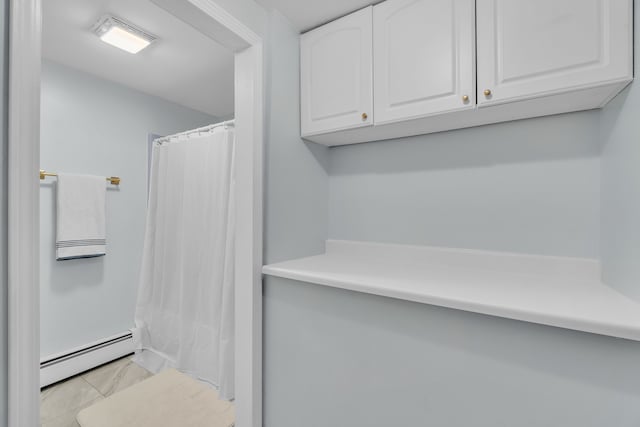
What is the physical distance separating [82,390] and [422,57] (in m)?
2.87

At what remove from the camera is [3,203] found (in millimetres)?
661

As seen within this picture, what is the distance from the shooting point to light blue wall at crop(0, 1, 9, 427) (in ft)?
2.15

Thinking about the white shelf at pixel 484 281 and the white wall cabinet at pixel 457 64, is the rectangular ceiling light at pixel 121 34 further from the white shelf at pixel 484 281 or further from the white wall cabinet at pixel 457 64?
the white shelf at pixel 484 281

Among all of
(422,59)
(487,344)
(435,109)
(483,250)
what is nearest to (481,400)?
(487,344)

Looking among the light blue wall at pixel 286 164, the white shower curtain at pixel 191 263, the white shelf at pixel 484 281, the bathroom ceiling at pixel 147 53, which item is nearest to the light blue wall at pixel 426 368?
the white shelf at pixel 484 281

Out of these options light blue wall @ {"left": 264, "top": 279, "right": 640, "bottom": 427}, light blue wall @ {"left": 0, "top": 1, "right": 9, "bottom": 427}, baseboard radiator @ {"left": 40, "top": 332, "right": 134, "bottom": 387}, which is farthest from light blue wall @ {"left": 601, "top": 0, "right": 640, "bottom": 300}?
baseboard radiator @ {"left": 40, "top": 332, "right": 134, "bottom": 387}

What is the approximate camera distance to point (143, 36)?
1.70 meters

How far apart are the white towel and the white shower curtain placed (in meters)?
0.36

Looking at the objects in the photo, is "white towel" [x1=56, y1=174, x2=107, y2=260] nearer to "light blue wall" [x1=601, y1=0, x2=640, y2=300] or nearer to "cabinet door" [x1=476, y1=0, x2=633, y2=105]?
"cabinet door" [x1=476, y1=0, x2=633, y2=105]

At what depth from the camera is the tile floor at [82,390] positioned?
174cm

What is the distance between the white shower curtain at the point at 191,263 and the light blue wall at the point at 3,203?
1.10 m

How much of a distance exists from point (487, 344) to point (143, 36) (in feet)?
7.39

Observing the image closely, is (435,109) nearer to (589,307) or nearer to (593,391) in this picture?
(589,307)

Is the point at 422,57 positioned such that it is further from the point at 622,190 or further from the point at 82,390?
the point at 82,390
